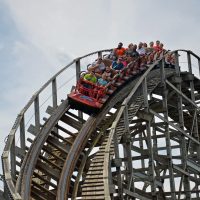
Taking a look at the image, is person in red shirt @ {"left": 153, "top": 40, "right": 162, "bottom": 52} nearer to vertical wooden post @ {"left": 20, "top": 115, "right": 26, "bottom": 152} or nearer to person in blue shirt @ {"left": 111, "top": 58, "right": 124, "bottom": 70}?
person in blue shirt @ {"left": 111, "top": 58, "right": 124, "bottom": 70}

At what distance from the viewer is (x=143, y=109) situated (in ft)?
52.1

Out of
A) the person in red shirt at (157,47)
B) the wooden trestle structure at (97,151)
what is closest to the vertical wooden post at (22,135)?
the wooden trestle structure at (97,151)

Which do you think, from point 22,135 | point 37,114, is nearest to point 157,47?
point 37,114

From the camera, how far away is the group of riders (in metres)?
16.0

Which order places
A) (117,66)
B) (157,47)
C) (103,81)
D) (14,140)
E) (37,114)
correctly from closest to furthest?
(14,140)
(37,114)
(103,81)
(117,66)
(157,47)

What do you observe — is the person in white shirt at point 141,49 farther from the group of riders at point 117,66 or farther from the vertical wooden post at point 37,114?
the vertical wooden post at point 37,114

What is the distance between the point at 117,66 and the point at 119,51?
100 cm

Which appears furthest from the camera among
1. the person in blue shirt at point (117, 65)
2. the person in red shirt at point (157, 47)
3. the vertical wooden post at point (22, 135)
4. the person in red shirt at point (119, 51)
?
the person in red shirt at point (157, 47)

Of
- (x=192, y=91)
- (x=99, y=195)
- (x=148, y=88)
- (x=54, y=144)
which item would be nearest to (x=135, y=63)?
(x=148, y=88)

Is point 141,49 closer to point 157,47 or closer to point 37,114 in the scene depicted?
point 157,47

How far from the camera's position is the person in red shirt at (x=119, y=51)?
58.5 feet

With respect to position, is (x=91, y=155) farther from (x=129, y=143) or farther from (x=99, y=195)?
(x=99, y=195)

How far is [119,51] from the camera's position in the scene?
18016 millimetres

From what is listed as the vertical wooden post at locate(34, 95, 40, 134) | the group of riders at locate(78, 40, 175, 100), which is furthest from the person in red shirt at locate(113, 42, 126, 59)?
the vertical wooden post at locate(34, 95, 40, 134)
